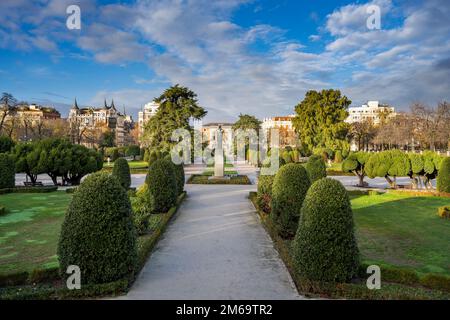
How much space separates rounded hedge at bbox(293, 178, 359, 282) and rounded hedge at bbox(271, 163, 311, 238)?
311 centimetres

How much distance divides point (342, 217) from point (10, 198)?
16.6m

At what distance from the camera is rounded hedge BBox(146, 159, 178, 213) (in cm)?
1241

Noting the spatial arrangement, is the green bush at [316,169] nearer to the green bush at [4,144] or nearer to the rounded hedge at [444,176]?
the rounded hedge at [444,176]

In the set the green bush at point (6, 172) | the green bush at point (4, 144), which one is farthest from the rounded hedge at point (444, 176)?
the green bush at point (4, 144)

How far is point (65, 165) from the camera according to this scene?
20.7m

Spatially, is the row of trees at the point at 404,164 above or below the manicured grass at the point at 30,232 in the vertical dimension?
above

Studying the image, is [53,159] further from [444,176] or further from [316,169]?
[444,176]

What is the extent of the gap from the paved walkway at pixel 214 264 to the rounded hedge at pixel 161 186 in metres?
0.80

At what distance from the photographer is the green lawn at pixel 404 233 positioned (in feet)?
23.8

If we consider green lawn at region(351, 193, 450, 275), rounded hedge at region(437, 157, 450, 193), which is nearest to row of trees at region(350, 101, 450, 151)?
rounded hedge at region(437, 157, 450, 193)

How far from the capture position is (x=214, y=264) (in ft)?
23.1

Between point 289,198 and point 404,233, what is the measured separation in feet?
11.9

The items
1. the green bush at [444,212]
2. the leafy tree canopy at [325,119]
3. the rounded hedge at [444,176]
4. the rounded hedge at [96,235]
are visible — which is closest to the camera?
the rounded hedge at [96,235]
